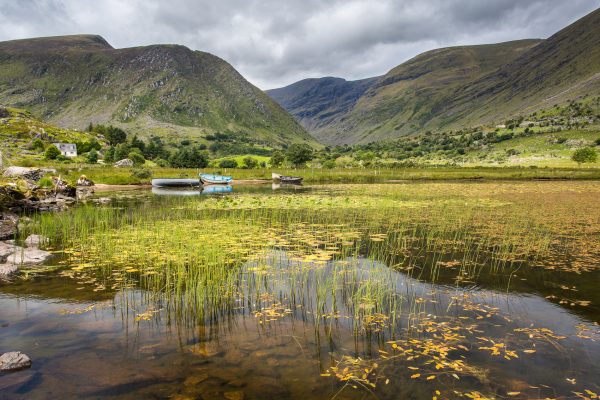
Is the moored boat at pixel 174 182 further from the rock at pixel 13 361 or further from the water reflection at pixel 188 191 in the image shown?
the rock at pixel 13 361

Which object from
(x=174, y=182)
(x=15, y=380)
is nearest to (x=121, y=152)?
(x=174, y=182)

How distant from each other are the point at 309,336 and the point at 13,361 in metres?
7.64

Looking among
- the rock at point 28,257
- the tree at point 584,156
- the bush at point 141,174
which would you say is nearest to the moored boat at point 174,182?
the bush at point 141,174

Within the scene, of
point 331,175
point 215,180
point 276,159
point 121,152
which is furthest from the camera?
point 276,159

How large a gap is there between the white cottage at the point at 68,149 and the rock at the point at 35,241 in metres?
147

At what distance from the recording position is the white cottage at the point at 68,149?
147500 mm

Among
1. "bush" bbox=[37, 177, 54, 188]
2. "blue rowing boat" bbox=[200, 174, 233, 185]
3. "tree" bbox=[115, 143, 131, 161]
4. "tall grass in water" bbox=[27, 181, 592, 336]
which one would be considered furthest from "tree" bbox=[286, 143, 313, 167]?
"tall grass in water" bbox=[27, 181, 592, 336]

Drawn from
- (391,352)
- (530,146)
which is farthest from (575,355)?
(530,146)

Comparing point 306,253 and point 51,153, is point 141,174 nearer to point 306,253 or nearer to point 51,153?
point 51,153

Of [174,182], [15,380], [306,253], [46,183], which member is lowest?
[15,380]

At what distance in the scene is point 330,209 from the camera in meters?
37.4

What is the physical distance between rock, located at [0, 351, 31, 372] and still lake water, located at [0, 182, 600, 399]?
0.33 meters

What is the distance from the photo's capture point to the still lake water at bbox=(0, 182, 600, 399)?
862 centimetres

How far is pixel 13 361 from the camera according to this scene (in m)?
9.26
